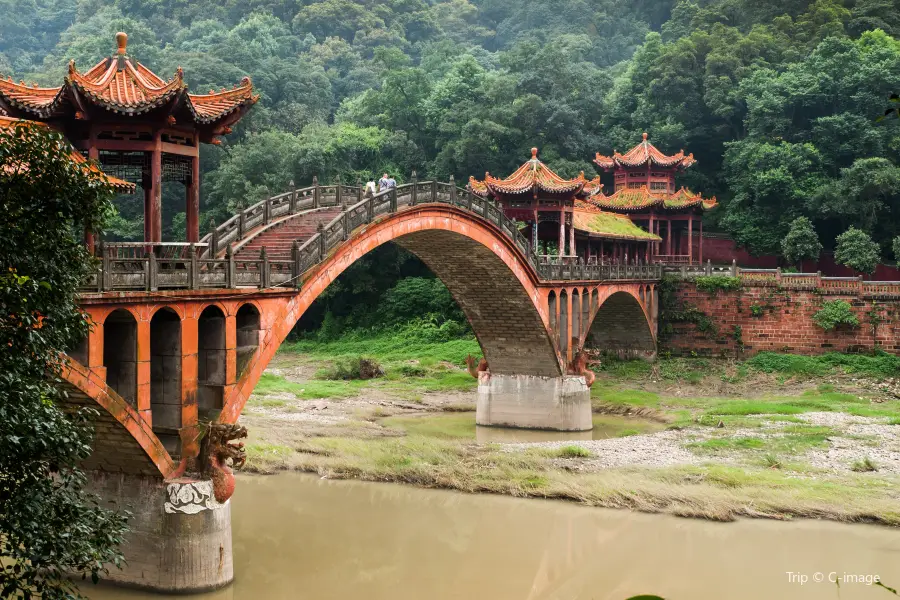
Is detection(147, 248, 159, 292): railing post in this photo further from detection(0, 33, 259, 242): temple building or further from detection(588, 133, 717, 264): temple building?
detection(588, 133, 717, 264): temple building

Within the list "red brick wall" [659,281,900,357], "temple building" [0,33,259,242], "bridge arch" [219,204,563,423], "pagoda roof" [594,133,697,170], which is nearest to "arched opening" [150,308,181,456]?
"temple building" [0,33,259,242]

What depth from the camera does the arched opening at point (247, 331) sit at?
20156 mm

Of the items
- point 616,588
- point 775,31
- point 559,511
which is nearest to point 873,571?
point 616,588

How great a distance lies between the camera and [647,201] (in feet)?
174

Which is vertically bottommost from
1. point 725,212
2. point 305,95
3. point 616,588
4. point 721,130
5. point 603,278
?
point 616,588

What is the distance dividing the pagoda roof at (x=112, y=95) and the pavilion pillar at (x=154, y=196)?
827mm

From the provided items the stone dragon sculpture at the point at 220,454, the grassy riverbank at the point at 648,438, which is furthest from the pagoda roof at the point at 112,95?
the grassy riverbank at the point at 648,438

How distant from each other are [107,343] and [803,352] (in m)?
36.1

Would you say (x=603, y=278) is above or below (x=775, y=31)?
below

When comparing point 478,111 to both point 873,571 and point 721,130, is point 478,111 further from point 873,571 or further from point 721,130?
point 873,571

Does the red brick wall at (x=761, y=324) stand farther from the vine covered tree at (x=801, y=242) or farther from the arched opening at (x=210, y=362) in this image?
the arched opening at (x=210, y=362)

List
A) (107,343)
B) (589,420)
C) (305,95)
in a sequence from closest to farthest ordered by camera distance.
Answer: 1. (107,343)
2. (589,420)
3. (305,95)

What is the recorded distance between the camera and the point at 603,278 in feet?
133

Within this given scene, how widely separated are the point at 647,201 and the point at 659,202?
696mm
